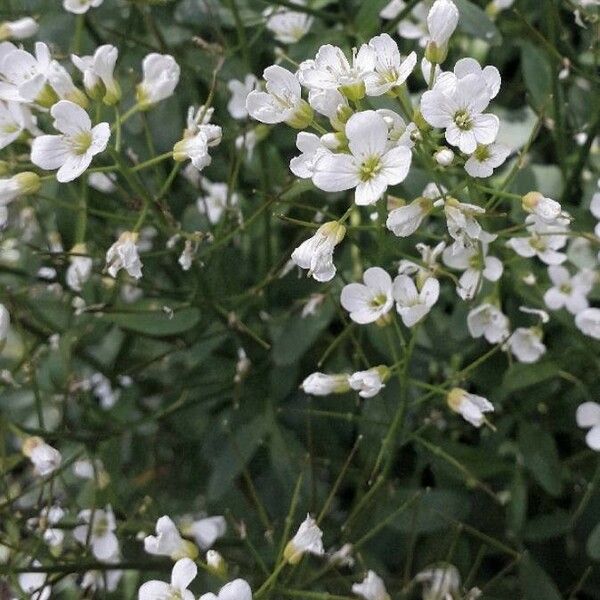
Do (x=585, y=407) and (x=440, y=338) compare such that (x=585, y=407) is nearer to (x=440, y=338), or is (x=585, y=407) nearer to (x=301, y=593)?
(x=440, y=338)

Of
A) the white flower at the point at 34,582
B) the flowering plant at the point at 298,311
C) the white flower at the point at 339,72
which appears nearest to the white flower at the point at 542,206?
→ the flowering plant at the point at 298,311

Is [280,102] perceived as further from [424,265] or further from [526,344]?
[526,344]

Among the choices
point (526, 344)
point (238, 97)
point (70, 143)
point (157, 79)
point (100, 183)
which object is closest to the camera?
point (70, 143)

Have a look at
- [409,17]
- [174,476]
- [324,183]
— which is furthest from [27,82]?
[174,476]

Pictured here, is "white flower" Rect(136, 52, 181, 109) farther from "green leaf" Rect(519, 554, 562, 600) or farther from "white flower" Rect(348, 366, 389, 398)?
"green leaf" Rect(519, 554, 562, 600)

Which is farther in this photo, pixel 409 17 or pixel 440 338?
pixel 409 17

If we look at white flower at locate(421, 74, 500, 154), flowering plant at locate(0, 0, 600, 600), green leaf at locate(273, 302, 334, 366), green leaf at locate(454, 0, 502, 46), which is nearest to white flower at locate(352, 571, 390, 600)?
flowering plant at locate(0, 0, 600, 600)

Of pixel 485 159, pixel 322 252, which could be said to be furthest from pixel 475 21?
pixel 322 252
